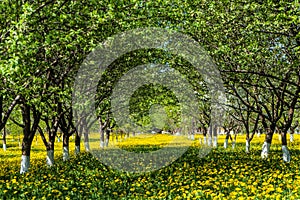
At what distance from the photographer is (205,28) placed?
16.3m

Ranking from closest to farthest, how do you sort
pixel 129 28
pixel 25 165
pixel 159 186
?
1. pixel 159 186
2. pixel 129 28
3. pixel 25 165

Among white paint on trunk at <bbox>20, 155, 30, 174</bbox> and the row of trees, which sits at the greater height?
the row of trees

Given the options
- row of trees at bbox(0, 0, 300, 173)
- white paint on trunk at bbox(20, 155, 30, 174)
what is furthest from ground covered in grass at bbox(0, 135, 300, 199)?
row of trees at bbox(0, 0, 300, 173)

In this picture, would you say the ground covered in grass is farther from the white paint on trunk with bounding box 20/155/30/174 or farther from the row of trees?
the row of trees

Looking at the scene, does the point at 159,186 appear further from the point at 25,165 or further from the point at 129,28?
the point at 25,165

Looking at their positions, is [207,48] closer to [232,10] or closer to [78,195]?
[232,10]

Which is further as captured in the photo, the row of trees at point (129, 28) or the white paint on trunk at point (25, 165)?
the white paint on trunk at point (25, 165)

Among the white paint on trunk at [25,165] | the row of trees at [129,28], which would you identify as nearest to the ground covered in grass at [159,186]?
the white paint on trunk at [25,165]

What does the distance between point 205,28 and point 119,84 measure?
8107 millimetres

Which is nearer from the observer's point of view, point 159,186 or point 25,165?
point 159,186

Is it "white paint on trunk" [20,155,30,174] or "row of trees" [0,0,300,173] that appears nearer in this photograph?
"row of trees" [0,0,300,173]

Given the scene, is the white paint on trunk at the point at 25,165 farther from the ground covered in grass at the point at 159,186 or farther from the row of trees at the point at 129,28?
the ground covered in grass at the point at 159,186

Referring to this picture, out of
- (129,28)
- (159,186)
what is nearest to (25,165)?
(159,186)

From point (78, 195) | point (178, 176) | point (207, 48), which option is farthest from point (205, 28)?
point (78, 195)
